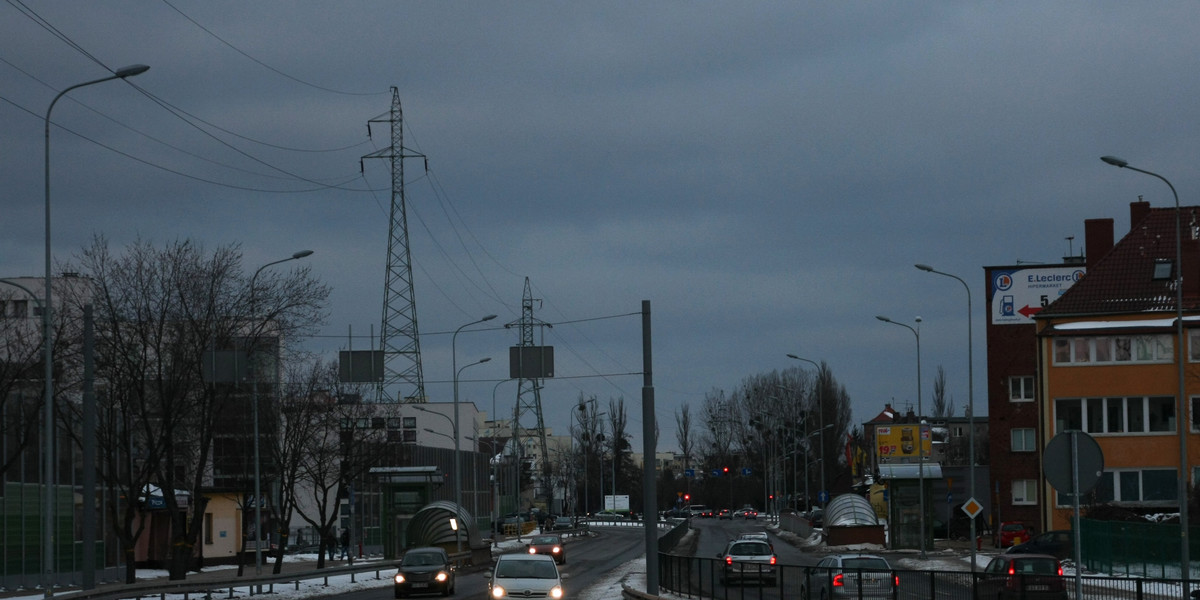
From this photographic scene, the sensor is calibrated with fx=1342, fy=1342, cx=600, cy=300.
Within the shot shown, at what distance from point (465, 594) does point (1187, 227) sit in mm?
38600

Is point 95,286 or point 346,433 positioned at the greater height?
point 95,286

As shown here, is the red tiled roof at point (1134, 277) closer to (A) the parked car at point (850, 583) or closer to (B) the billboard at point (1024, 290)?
(B) the billboard at point (1024, 290)

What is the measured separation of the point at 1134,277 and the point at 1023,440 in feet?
47.2

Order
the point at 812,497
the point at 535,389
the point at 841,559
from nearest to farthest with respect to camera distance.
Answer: the point at 841,559 < the point at 535,389 < the point at 812,497

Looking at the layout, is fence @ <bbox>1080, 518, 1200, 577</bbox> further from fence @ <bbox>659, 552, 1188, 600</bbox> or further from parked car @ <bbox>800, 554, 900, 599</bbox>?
parked car @ <bbox>800, 554, 900, 599</bbox>

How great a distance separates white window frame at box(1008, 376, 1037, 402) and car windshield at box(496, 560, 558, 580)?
48325 millimetres

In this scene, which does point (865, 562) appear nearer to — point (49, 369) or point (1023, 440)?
point (49, 369)

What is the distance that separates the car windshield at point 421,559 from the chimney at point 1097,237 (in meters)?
44.2

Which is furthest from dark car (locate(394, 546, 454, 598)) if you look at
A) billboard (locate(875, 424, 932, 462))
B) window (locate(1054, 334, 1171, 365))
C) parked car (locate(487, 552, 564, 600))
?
billboard (locate(875, 424, 932, 462))

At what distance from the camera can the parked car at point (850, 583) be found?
2597 centimetres

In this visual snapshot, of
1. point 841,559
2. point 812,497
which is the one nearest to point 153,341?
point 841,559

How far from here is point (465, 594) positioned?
38.7m

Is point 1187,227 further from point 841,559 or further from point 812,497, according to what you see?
point 812,497

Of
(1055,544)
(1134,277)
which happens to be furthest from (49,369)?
(1134,277)
